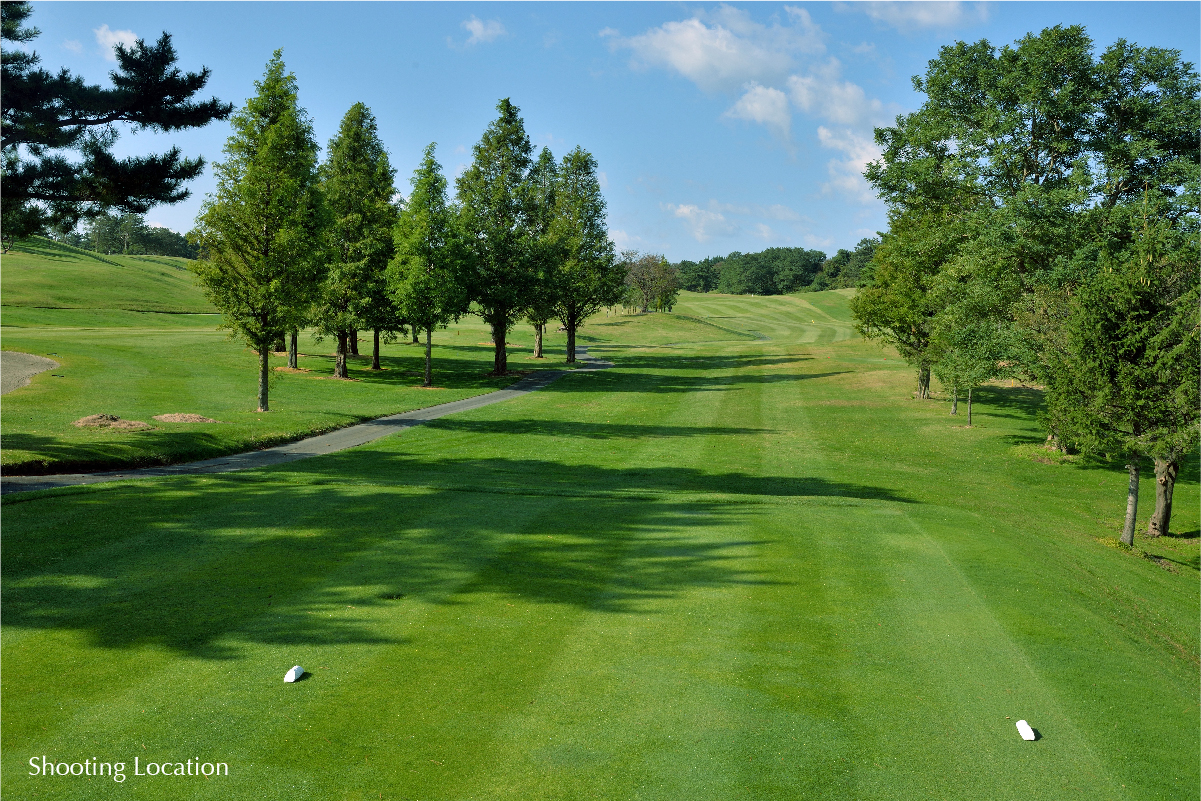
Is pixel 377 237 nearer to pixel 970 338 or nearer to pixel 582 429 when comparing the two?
pixel 582 429

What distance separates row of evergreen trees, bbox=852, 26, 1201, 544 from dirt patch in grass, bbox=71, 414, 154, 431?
3016 cm

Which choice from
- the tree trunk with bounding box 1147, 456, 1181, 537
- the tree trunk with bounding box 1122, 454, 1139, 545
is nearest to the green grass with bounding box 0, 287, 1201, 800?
the tree trunk with bounding box 1122, 454, 1139, 545

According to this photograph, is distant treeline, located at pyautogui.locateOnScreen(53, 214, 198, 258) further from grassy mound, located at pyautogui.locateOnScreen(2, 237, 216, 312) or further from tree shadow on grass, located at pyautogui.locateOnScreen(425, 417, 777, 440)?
tree shadow on grass, located at pyautogui.locateOnScreen(425, 417, 777, 440)

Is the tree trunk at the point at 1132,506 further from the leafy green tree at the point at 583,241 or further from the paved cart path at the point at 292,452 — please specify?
the leafy green tree at the point at 583,241

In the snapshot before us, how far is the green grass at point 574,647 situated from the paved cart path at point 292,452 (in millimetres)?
2527

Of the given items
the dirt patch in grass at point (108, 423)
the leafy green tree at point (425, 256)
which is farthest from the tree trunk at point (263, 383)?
the leafy green tree at point (425, 256)

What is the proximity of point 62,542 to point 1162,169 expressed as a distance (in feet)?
123

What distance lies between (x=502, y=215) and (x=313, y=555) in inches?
1731

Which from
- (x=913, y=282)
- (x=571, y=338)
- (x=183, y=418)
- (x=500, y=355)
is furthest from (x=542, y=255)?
(x=183, y=418)

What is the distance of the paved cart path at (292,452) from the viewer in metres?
17.4

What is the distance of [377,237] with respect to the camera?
46.7 meters

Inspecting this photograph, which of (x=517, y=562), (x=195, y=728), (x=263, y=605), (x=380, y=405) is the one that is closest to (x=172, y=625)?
(x=263, y=605)

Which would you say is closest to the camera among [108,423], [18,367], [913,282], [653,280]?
[108,423]

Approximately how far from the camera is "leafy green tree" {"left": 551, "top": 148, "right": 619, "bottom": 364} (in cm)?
6438
